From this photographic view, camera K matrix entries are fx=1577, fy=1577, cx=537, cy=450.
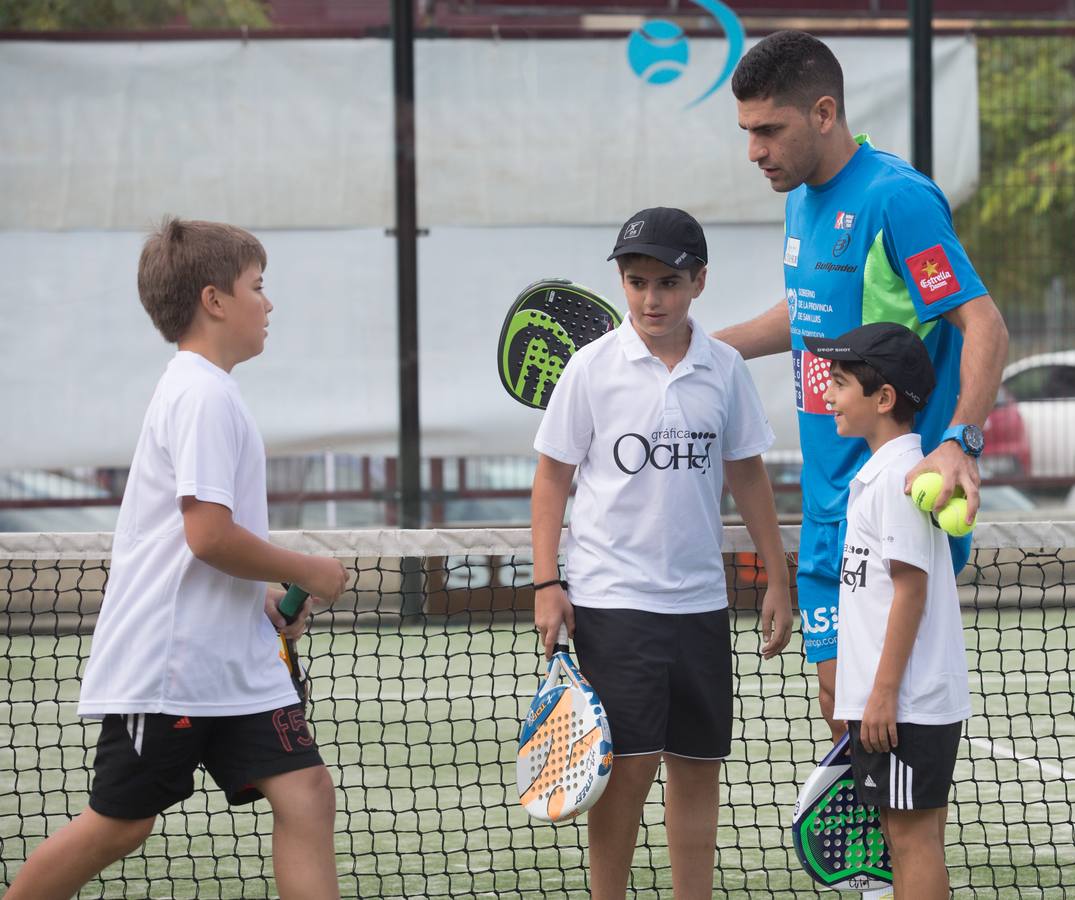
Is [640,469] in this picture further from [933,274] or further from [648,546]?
[933,274]

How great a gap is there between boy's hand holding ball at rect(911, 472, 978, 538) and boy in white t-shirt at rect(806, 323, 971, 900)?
0.07 m

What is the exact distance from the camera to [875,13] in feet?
32.0

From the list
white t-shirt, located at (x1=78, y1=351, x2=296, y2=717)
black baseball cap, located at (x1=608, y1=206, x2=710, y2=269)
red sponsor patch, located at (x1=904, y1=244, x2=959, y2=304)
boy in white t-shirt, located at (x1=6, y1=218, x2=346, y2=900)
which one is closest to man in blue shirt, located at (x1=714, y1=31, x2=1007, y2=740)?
red sponsor patch, located at (x1=904, y1=244, x2=959, y2=304)

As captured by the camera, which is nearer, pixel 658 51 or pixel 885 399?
pixel 885 399

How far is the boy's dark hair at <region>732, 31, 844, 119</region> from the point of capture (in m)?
3.16

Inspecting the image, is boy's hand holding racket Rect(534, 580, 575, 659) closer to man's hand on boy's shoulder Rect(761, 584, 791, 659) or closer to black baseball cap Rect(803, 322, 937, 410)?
man's hand on boy's shoulder Rect(761, 584, 791, 659)

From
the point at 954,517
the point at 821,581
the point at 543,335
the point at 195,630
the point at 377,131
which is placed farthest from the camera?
the point at 377,131

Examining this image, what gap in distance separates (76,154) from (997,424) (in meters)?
5.86

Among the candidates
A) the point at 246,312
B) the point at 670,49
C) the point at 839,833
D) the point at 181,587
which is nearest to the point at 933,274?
the point at 839,833

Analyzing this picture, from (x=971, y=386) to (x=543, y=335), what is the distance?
1031mm

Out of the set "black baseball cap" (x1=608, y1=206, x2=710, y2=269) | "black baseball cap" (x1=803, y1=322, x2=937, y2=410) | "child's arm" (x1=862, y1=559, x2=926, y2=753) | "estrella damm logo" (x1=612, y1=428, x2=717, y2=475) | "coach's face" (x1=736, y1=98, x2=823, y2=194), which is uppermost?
"coach's face" (x1=736, y1=98, x2=823, y2=194)

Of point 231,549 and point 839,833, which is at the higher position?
point 231,549

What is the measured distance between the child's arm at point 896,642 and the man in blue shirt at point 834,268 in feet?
0.79

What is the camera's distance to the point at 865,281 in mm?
3137
